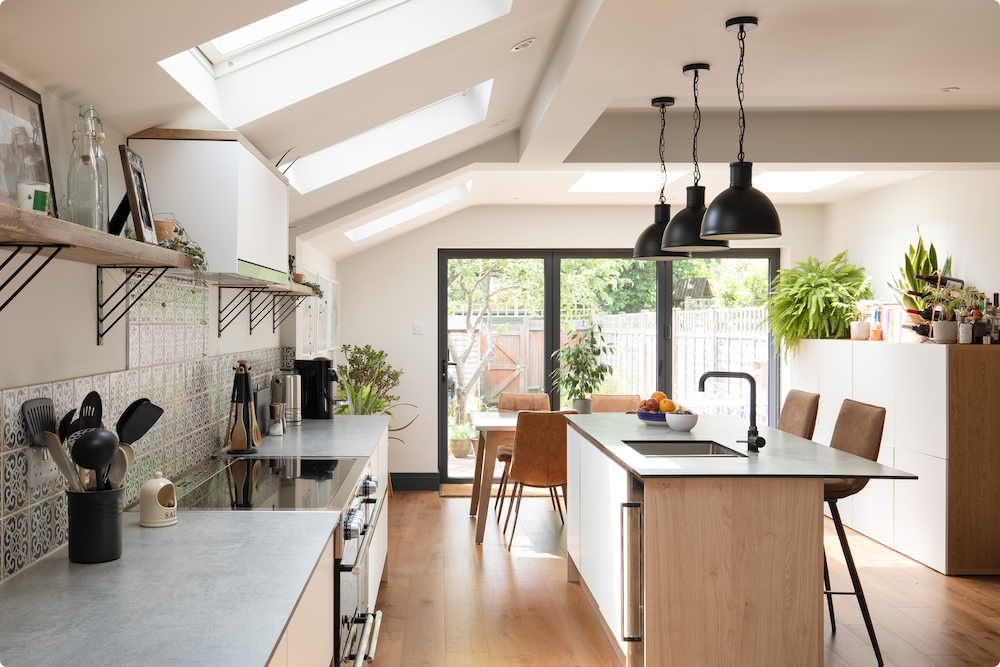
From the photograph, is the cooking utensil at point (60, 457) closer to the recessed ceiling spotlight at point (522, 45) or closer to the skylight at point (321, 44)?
the skylight at point (321, 44)

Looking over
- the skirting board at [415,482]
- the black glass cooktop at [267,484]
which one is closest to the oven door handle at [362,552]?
the black glass cooktop at [267,484]

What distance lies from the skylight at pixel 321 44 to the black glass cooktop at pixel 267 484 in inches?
46.1

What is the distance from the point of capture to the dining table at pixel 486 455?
4.80 m

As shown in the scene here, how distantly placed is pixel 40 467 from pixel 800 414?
12.0 ft

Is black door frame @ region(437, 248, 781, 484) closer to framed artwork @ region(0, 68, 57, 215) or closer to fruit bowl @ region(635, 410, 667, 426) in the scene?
fruit bowl @ region(635, 410, 667, 426)

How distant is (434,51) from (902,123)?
2943mm

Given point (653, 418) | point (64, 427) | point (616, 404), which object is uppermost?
point (64, 427)

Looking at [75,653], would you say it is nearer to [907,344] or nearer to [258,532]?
[258,532]

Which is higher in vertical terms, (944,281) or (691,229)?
(691,229)

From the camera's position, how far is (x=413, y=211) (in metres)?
5.92

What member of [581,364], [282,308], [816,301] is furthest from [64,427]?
[816,301]

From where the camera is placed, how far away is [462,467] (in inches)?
255

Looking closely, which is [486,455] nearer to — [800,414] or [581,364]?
[581,364]

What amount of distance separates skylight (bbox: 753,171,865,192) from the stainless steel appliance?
4191 millimetres
